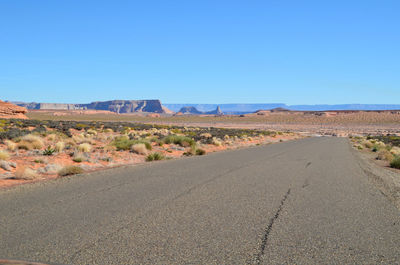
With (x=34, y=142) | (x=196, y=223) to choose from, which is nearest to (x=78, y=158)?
(x=34, y=142)

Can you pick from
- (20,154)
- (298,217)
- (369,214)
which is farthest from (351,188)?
(20,154)

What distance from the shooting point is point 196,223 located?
602 centimetres

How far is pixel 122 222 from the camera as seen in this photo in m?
5.98

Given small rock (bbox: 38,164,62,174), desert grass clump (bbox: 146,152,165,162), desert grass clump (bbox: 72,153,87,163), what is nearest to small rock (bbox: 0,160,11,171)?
small rock (bbox: 38,164,62,174)

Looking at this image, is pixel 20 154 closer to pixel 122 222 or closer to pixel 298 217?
pixel 122 222

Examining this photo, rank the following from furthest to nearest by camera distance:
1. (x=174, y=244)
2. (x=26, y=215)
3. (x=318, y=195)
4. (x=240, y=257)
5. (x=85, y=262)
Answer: (x=318, y=195)
(x=26, y=215)
(x=174, y=244)
(x=240, y=257)
(x=85, y=262)

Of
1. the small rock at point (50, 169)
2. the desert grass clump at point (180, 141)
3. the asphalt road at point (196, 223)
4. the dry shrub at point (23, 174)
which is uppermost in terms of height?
the asphalt road at point (196, 223)

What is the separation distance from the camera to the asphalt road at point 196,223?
4.60 metres

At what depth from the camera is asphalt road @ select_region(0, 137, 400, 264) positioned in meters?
4.60

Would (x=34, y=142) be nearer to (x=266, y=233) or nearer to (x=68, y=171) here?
(x=68, y=171)

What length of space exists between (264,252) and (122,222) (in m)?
2.63

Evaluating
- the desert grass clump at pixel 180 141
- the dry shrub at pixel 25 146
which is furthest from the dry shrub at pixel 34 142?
the desert grass clump at pixel 180 141

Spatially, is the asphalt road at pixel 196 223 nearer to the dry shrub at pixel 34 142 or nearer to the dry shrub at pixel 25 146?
the dry shrub at pixel 25 146

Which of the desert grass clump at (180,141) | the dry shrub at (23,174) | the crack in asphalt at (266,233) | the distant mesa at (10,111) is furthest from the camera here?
the distant mesa at (10,111)
